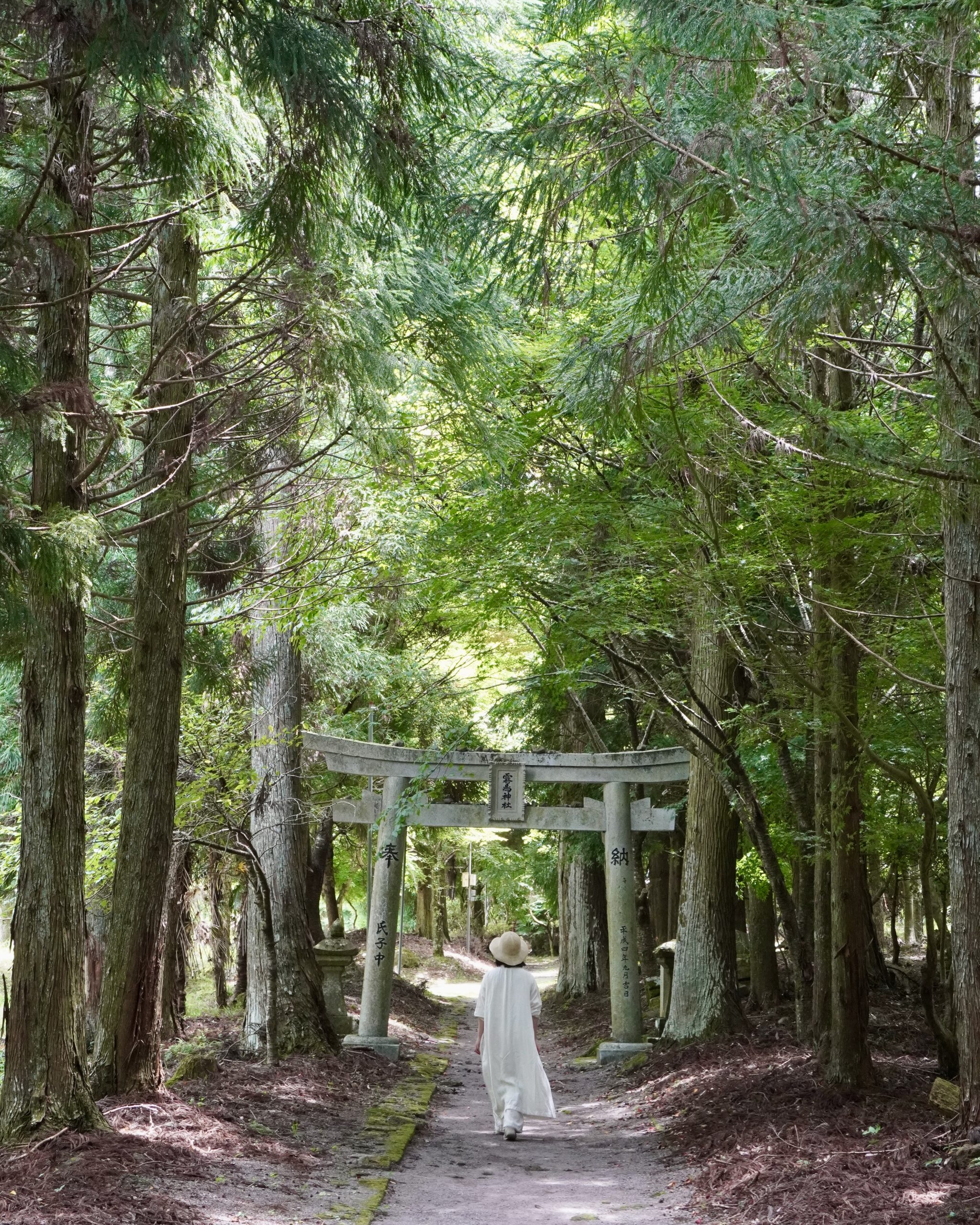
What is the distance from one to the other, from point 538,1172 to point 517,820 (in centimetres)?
570

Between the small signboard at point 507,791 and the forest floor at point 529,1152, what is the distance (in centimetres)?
287

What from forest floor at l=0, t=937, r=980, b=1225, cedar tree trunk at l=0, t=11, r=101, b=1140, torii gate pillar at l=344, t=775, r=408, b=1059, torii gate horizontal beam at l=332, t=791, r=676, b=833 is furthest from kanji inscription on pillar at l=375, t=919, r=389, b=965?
cedar tree trunk at l=0, t=11, r=101, b=1140

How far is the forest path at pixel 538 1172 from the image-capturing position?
546cm

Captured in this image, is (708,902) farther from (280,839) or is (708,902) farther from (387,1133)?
(387,1133)

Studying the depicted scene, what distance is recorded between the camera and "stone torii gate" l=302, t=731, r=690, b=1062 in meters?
11.9

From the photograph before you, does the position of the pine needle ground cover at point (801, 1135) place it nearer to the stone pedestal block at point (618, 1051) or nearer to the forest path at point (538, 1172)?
the forest path at point (538, 1172)

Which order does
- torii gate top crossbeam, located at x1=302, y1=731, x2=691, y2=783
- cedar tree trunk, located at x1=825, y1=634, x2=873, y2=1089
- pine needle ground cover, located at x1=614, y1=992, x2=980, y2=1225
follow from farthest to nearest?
torii gate top crossbeam, located at x1=302, y1=731, x2=691, y2=783 → cedar tree trunk, located at x1=825, y1=634, x2=873, y2=1089 → pine needle ground cover, located at x1=614, y1=992, x2=980, y2=1225

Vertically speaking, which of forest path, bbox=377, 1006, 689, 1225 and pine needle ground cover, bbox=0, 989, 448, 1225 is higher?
pine needle ground cover, bbox=0, 989, 448, 1225

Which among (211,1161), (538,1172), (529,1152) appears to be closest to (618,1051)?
(529,1152)

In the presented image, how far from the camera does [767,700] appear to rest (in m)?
8.48

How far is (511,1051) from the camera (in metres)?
7.92

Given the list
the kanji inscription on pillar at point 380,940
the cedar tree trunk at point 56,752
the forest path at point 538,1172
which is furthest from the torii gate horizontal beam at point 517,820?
the cedar tree trunk at point 56,752

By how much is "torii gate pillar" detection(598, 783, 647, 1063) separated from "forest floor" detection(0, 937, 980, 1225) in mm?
1261

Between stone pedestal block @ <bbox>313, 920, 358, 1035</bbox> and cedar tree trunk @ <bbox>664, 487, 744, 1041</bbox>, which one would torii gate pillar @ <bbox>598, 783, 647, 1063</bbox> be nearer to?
cedar tree trunk @ <bbox>664, 487, 744, 1041</bbox>
